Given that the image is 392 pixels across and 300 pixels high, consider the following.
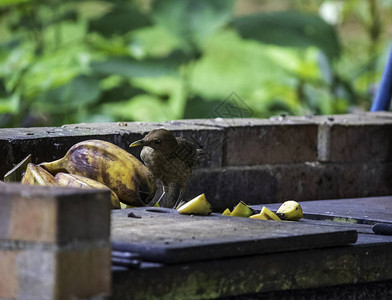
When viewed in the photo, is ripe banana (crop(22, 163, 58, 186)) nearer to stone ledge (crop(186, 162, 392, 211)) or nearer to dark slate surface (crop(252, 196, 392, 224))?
dark slate surface (crop(252, 196, 392, 224))

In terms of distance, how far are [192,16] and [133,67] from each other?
1.76ft

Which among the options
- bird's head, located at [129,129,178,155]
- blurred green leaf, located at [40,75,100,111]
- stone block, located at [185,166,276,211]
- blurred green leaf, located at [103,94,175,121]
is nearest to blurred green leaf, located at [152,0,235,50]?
blurred green leaf, located at [40,75,100,111]

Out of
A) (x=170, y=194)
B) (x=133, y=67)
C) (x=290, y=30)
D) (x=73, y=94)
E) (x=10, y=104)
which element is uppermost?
(x=290, y=30)

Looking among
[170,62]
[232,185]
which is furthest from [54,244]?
[170,62]

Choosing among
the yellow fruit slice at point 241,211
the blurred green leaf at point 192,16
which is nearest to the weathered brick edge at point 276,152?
the yellow fruit slice at point 241,211

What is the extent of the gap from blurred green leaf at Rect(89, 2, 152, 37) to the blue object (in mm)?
2884

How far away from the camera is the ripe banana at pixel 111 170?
8.99 feet

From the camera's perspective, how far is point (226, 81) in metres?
7.39

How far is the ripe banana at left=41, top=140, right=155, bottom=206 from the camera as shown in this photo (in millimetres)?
2740

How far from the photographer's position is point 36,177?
102 inches

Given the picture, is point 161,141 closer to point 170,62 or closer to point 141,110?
point 170,62

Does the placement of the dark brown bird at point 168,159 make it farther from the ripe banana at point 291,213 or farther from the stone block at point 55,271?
the stone block at point 55,271

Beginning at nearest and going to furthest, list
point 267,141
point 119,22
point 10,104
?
1. point 267,141
2. point 10,104
3. point 119,22

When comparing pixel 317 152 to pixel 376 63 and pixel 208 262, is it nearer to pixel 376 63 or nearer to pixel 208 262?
pixel 208 262
